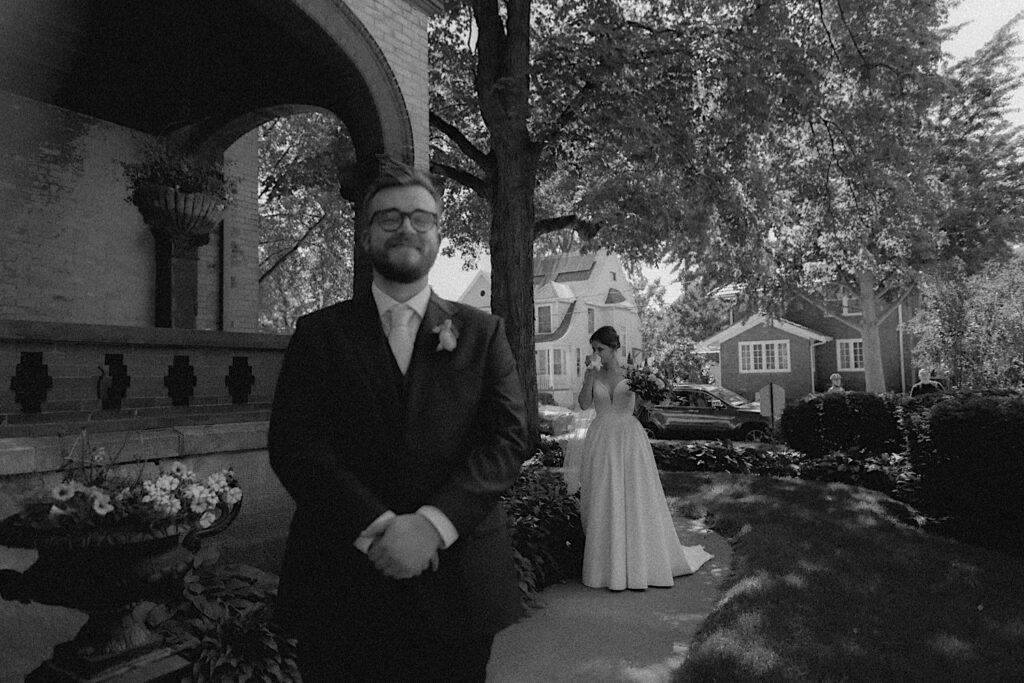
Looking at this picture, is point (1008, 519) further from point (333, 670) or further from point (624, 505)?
point (333, 670)

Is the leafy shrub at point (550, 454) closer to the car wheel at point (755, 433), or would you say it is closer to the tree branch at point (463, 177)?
the tree branch at point (463, 177)

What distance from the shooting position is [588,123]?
A: 1090cm

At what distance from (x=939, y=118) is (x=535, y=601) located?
83.5 ft

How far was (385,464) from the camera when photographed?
195 centimetres

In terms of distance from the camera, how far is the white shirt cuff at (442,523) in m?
1.82

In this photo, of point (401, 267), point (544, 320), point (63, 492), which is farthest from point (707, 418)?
point (544, 320)

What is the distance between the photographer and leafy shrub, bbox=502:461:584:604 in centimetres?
618

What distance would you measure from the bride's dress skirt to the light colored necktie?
475 cm

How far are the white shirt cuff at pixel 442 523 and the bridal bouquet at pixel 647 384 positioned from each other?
4.97 meters

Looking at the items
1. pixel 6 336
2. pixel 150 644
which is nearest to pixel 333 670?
pixel 150 644

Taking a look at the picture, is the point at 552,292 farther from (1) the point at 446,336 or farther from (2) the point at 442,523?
(2) the point at 442,523

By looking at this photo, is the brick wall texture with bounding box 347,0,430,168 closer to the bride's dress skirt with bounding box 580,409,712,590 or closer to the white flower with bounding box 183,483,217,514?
the bride's dress skirt with bounding box 580,409,712,590

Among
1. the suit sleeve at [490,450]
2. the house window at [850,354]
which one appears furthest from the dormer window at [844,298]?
the suit sleeve at [490,450]

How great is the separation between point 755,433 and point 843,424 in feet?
21.3
